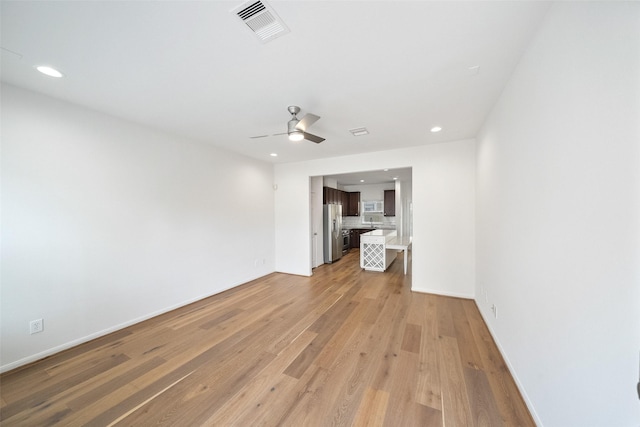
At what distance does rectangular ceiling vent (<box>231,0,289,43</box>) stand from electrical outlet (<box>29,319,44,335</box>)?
3418 mm

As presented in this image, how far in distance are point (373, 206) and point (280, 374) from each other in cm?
736

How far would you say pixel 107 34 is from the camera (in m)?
1.45

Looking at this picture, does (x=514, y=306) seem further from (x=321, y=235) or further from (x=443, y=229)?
(x=321, y=235)

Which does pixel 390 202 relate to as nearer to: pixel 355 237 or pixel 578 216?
pixel 355 237

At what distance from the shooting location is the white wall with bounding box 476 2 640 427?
80 cm

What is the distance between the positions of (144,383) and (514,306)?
10.9ft

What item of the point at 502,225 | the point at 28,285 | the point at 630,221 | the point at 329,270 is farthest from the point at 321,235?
the point at 630,221

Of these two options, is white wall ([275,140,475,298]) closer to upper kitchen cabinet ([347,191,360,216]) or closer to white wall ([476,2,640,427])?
white wall ([476,2,640,427])

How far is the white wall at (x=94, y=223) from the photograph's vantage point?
6.77ft

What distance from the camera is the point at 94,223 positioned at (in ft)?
8.33

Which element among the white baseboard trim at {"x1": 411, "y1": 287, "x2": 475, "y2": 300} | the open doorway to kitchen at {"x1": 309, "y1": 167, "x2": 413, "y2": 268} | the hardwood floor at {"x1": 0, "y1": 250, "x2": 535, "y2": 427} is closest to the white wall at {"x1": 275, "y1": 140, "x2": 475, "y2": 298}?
the white baseboard trim at {"x1": 411, "y1": 287, "x2": 475, "y2": 300}

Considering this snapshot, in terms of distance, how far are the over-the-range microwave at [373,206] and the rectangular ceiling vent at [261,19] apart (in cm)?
761

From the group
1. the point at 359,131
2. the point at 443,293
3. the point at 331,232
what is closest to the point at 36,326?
the point at 359,131

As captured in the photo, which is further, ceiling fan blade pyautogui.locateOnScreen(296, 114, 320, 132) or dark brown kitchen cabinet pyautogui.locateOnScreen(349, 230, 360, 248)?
dark brown kitchen cabinet pyautogui.locateOnScreen(349, 230, 360, 248)
